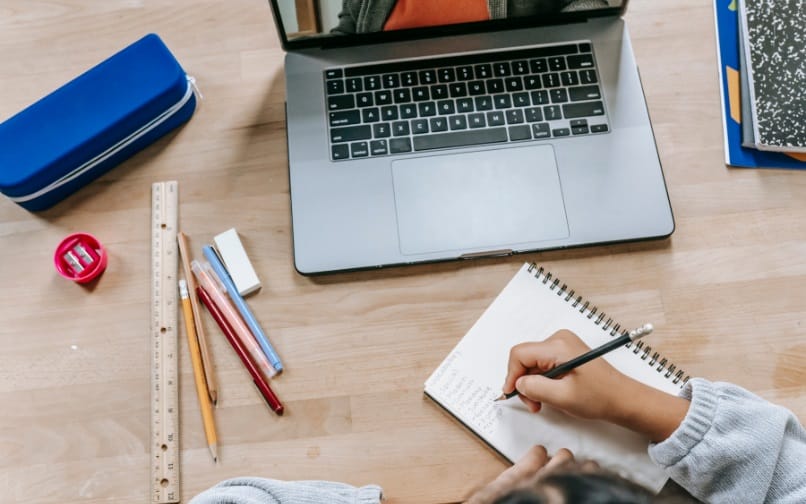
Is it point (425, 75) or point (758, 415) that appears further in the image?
point (425, 75)

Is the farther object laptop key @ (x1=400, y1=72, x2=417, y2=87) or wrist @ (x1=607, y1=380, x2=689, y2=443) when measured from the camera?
laptop key @ (x1=400, y1=72, x2=417, y2=87)

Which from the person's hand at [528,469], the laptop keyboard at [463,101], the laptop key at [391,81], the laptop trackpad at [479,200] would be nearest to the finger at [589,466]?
the person's hand at [528,469]

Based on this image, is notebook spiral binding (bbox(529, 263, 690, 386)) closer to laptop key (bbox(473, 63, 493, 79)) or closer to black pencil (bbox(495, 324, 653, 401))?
black pencil (bbox(495, 324, 653, 401))

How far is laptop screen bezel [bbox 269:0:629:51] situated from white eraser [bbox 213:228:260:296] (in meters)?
0.23

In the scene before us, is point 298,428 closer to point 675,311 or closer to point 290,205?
point 290,205

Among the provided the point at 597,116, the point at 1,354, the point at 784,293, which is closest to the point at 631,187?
the point at 597,116

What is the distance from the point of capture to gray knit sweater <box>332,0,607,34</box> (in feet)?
2.35

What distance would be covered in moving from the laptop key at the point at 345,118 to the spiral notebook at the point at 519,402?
0.25 meters

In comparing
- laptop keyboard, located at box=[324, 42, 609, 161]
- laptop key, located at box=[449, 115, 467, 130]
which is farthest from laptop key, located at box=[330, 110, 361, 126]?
laptop key, located at box=[449, 115, 467, 130]

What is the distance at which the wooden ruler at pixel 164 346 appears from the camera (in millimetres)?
642

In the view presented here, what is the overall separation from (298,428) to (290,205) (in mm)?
240

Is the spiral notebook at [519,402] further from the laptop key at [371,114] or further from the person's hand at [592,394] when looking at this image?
the laptop key at [371,114]

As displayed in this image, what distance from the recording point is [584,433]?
0.63 meters

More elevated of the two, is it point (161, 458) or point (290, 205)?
point (290, 205)
